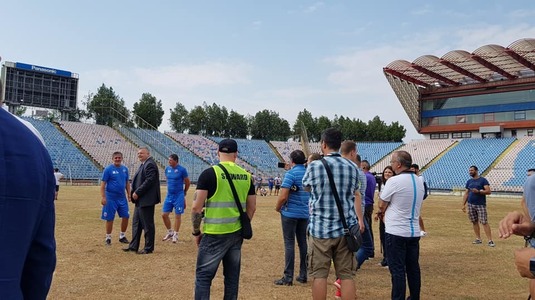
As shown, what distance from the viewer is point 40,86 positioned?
50344mm

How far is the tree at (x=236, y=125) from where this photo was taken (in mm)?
80062

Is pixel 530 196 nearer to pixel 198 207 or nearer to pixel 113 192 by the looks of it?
pixel 198 207

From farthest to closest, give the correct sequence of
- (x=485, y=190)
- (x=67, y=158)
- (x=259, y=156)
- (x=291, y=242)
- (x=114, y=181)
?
(x=259, y=156)
(x=67, y=158)
(x=485, y=190)
(x=114, y=181)
(x=291, y=242)

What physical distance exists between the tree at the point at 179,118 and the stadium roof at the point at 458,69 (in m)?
36.6

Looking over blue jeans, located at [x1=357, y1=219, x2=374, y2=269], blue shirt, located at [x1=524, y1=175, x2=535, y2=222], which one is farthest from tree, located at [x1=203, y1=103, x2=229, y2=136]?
blue shirt, located at [x1=524, y1=175, x2=535, y2=222]

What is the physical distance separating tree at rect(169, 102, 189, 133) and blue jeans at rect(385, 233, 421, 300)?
243 ft

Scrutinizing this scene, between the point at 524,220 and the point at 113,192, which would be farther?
the point at 113,192

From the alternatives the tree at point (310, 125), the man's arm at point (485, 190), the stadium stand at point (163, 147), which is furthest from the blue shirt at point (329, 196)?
the tree at point (310, 125)

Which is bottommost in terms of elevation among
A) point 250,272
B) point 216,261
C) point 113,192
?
point 250,272

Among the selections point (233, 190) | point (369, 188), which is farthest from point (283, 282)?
point (369, 188)

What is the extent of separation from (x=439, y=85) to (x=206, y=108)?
3974 centimetres

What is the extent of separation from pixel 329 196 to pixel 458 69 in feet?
169

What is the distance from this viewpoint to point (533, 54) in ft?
150

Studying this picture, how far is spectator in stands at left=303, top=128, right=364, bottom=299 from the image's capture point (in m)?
4.64
